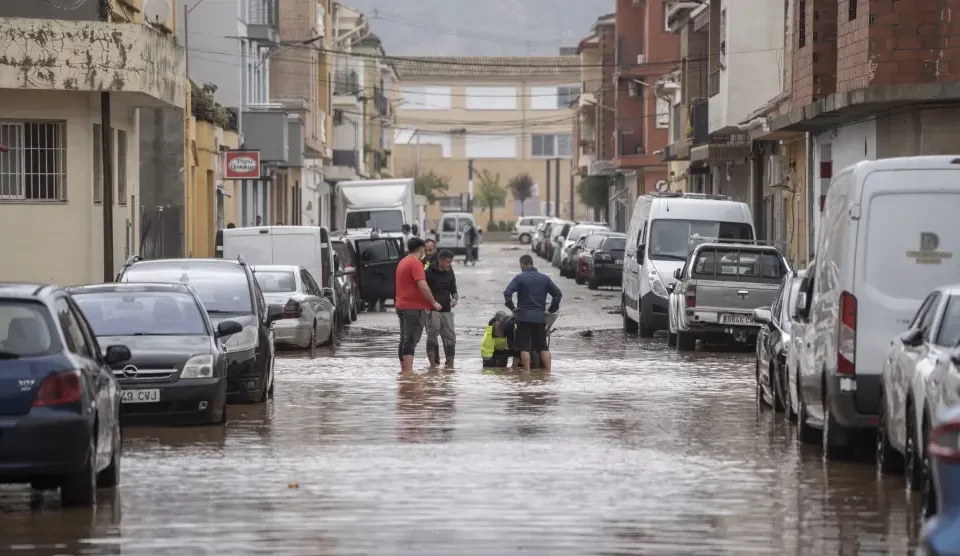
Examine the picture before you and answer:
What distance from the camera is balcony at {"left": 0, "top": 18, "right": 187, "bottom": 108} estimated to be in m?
31.1

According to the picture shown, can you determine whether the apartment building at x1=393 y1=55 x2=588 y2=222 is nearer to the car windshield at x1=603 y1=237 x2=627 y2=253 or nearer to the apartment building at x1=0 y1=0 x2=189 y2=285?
the car windshield at x1=603 y1=237 x2=627 y2=253

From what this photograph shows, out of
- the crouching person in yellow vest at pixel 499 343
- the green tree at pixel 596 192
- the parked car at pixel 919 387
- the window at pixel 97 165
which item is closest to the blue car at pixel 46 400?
the parked car at pixel 919 387

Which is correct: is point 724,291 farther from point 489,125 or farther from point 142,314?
point 489,125

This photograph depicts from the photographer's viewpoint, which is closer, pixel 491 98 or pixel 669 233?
pixel 669 233

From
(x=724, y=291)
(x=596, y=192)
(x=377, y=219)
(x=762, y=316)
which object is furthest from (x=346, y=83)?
(x=762, y=316)

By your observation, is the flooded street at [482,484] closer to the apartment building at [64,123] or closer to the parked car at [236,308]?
the parked car at [236,308]

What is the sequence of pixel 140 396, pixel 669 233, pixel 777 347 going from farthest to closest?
pixel 669 233, pixel 777 347, pixel 140 396

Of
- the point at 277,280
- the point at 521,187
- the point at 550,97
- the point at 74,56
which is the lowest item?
the point at 277,280

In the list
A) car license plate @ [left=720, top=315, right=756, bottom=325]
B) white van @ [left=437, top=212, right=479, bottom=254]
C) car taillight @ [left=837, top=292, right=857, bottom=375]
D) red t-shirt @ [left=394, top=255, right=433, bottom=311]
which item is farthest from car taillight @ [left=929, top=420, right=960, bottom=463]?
white van @ [left=437, top=212, right=479, bottom=254]

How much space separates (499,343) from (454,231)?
59190 mm

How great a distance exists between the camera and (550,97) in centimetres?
15150

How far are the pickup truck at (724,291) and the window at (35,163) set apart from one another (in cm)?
1051

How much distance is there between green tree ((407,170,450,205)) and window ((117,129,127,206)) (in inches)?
4011

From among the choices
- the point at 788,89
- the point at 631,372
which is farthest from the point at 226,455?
the point at 788,89
